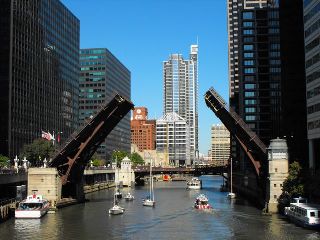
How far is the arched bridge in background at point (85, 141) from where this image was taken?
72.1m

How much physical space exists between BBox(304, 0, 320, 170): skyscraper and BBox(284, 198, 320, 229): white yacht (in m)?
15.7

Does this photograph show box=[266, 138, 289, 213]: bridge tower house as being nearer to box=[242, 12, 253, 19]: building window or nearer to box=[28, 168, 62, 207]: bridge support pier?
box=[28, 168, 62, 207]: bridge support pier

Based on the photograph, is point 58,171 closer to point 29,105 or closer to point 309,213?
point 309,213

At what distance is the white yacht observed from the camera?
2189 inches

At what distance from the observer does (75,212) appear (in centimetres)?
7394

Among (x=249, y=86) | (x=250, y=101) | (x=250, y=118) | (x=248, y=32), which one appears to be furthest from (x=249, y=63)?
(x=250, y=118)

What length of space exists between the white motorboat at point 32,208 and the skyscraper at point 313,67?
118 feet

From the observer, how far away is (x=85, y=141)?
7694cm

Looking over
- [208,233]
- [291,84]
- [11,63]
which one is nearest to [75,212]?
[208,233]

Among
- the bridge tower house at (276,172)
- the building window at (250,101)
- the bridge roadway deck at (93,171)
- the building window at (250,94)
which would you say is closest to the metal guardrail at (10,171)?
the bridge roadway deck at (93,171)

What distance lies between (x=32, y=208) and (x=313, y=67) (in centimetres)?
4234

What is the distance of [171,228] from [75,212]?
1940cm

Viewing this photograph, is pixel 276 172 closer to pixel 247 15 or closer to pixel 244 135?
pixel 244 135

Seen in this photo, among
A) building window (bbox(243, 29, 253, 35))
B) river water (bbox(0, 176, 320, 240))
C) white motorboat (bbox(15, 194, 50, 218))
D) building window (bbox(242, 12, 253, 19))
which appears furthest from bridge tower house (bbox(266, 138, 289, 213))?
building window (bbox(242, 12, 253, 19))
